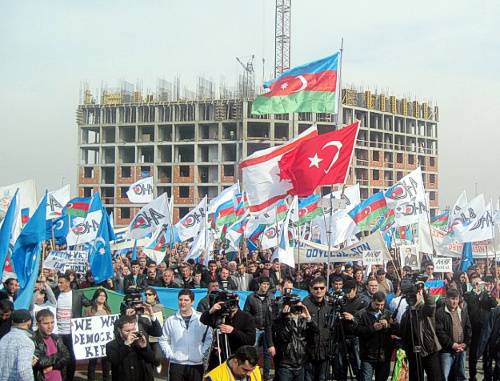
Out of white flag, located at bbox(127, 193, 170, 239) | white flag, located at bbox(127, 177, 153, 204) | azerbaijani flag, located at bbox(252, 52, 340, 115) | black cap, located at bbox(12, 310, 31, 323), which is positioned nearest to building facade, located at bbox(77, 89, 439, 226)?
white flag, located at bbox(127, 177, 153, 204)

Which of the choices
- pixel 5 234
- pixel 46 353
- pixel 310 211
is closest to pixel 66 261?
pixel 5 234

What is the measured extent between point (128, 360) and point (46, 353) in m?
0.90

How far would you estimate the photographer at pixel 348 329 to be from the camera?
9081 millimetres

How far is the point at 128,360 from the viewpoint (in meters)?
8.01

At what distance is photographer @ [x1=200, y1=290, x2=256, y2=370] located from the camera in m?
7.79

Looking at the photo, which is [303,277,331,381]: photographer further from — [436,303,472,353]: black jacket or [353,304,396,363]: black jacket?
[436,303,472,353]: black jacket

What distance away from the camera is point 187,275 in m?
15.1

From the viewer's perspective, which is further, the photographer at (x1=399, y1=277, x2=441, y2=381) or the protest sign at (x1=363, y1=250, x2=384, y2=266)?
the protest sign at (x1=363, y1=250, x2=384, y2=266)

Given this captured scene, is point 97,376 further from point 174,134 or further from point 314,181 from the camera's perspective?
point 174,134

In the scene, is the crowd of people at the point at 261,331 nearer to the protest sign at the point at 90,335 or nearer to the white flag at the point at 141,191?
the protest sign at the point at 90,335

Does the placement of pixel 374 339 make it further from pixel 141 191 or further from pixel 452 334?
pixel 141 191

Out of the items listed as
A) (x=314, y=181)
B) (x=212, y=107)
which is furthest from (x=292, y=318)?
(x=212, y=107)

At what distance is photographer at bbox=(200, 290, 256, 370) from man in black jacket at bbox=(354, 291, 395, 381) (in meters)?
1.99

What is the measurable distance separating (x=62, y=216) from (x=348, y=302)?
54.4 feet
